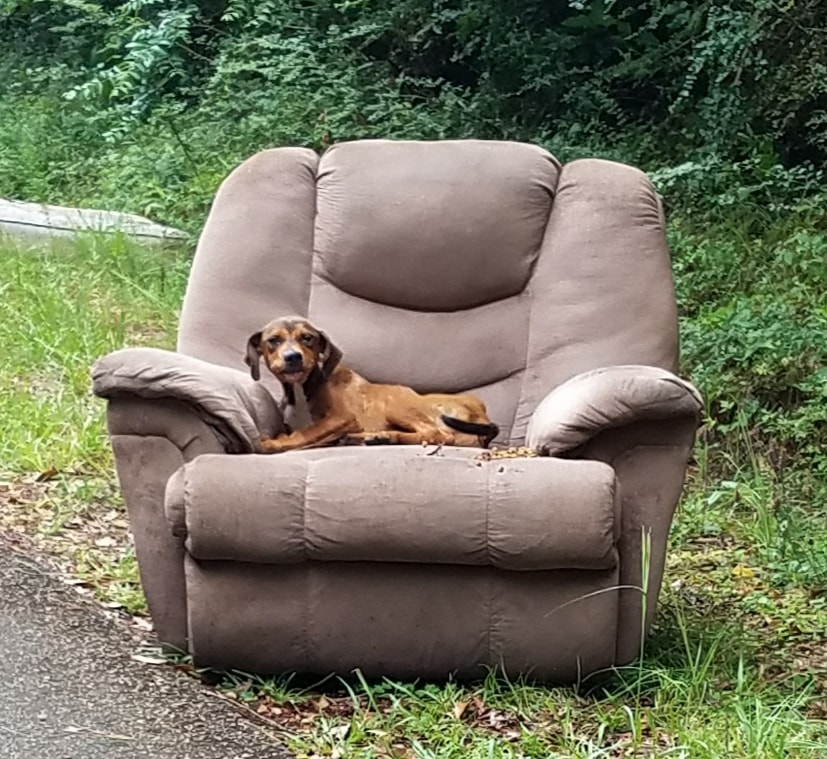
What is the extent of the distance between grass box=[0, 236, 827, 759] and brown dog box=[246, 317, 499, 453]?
Result: 0.69 metres

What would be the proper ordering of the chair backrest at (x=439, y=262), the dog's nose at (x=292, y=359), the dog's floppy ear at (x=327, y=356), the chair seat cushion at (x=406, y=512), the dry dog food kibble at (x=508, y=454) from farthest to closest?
the chair backrest at (x=439, y=262) → the dog's floppy ear at (x=327, y=356) → the dog's nose at (x=292, y=359) → the dry dog food kibble at (x=508, y=454) → the chair seat cushion at (x=406, y=512)

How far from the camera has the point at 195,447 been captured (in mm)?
3260

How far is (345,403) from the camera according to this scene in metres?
3.76

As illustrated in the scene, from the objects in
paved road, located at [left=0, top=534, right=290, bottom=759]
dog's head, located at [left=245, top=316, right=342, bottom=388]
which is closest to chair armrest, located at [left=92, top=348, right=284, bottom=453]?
dog's head, located at [left=245, top=316, right=342, bottom=388]

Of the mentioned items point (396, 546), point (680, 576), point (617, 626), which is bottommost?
point (680, 576)

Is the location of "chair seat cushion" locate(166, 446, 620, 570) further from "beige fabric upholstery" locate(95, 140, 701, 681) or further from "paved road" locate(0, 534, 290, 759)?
"paved road" locate(0, 534, 290, 759)

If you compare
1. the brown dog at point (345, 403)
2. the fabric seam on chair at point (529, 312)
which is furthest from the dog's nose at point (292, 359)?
the fabric seam on chair at point (529, 312)

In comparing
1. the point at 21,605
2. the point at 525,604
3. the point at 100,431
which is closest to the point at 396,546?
the point at 525,604

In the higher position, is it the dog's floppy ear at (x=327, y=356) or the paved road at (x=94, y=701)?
the dog's floppy ear at (x=327, y=356)

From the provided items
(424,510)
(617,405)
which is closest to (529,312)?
(617,405)

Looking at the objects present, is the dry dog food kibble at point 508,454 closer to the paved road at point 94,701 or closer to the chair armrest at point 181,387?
the chair armrest at point 181,387

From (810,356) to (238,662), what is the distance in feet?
8.76

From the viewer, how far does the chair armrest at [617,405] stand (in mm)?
3148

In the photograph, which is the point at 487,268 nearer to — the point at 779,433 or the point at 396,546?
the point at 396,546
